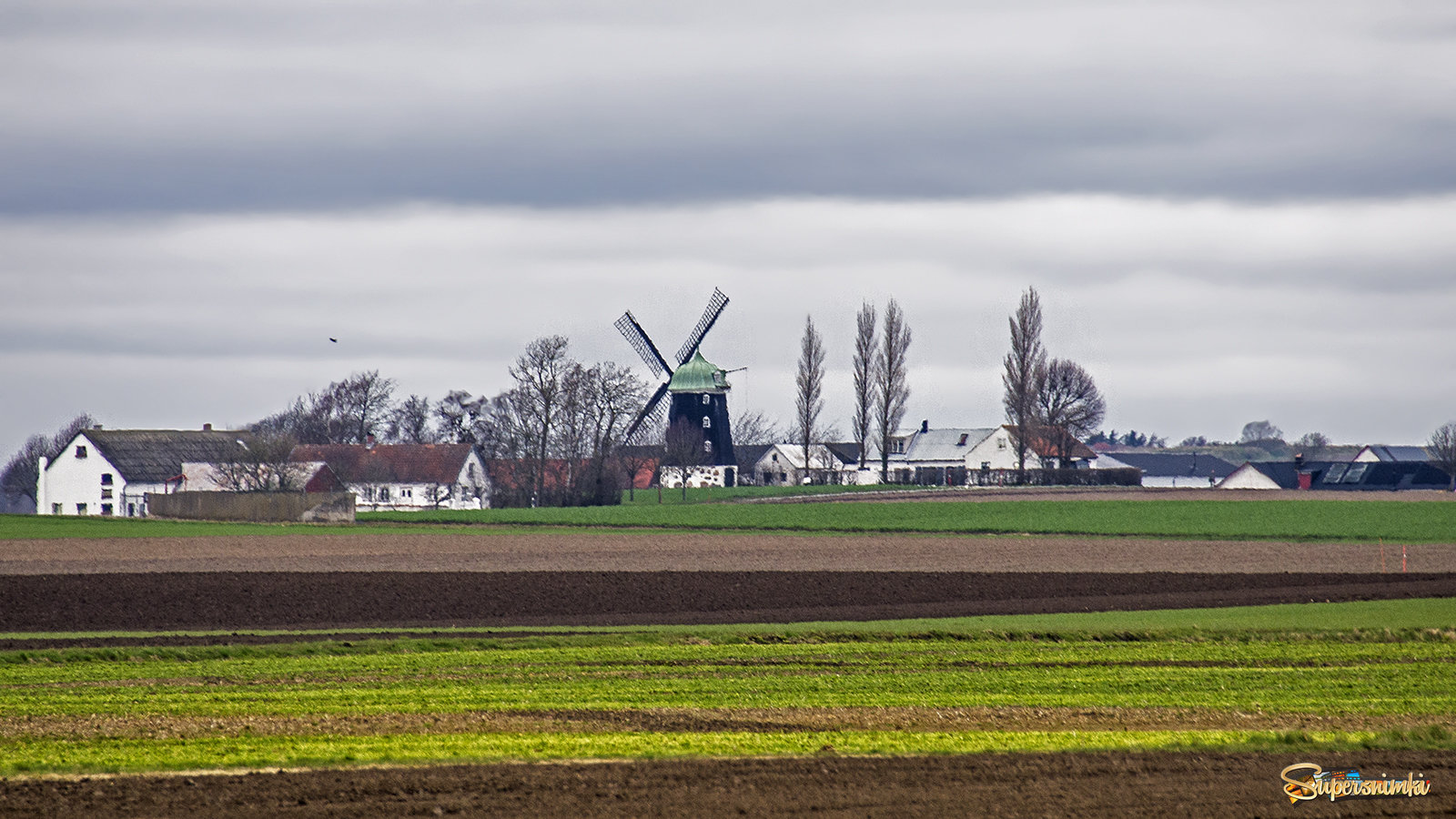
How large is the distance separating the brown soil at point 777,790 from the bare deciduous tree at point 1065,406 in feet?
360

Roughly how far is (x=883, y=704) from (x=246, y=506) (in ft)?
238

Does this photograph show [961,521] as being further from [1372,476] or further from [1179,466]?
[1179,466]

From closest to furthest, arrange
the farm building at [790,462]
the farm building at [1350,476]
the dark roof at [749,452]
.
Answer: the farm building at [790,462] → the farm building at [1350,476] → the dark roof at [749,452]

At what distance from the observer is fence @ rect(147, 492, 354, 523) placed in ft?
278

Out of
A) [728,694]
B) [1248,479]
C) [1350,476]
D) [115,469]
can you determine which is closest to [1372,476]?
[1350,476]

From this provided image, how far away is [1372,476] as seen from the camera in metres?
153

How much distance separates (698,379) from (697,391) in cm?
104

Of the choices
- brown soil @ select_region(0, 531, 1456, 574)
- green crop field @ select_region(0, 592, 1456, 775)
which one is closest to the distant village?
brown soil @ select_region(0, 531, 1456, 574)

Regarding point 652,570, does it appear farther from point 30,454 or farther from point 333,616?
point 30,454

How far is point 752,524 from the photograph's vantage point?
76.5 meters

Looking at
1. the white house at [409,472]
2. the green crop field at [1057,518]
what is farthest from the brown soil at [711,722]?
the white house at [409,472]

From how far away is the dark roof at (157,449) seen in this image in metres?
116

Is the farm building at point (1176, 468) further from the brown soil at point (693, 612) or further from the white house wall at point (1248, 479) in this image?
the brown soil at point (693, 612)

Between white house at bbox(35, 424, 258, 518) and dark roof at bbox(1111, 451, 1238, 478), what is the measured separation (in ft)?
384
